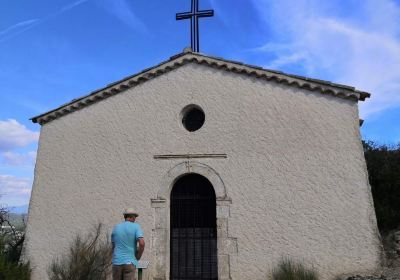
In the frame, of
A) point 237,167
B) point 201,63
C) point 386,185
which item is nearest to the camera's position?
point 237,167

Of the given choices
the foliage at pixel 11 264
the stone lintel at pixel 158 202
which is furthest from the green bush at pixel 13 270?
the stone lintel at pixel 158 202

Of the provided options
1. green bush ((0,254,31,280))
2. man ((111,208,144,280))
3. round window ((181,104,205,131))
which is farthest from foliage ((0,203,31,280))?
round window ((181,104,205,131))

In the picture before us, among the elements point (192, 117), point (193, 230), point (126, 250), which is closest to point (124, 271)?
point (126, 250)

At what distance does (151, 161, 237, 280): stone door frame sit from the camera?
812 centimetres

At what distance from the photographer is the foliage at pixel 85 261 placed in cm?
846

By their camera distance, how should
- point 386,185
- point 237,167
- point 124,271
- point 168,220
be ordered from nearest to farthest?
1. point 124,271
2. point 237,167
3. point 168,220
4. point 386,185

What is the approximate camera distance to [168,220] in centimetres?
868

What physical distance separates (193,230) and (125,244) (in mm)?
3045

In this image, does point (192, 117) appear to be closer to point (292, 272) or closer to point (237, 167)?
point (237, 167)

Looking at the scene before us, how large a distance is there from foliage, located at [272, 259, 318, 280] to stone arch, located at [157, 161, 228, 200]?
211 cm

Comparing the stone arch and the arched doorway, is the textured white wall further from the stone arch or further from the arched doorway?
the arched doorway

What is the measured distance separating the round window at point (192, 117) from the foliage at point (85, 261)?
308cm

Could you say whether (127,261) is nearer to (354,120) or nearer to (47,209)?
(47,209)

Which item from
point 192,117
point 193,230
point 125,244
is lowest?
point 125,244
